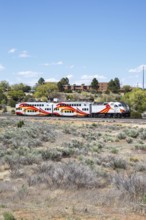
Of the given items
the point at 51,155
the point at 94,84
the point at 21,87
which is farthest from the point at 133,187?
the point at 94,84

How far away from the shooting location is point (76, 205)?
1009 centimetres

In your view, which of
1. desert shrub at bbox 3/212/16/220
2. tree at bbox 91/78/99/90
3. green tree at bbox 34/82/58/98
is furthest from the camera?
tree at bbox 91/78/99/90

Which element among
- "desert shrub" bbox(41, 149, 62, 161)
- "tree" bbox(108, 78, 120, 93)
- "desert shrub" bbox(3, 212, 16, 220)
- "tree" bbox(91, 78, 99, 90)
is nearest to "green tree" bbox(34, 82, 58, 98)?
"tree" bbox(91, 78, 99, 90)

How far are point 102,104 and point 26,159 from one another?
53.3 metres

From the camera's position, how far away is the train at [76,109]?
226 ft

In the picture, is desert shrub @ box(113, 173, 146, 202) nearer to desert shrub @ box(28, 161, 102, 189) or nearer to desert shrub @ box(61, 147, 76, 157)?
desert shrub @ box(28, 161, 102, 189)

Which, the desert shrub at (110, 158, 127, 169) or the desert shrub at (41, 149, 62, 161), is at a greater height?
the desert shrub at (41, 149, 62, 161)

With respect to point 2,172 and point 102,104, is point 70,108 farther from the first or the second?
point 2,172

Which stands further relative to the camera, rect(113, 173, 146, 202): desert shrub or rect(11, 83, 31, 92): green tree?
rect(11, 83, 31, 92): green tree

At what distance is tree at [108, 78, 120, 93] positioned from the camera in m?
186

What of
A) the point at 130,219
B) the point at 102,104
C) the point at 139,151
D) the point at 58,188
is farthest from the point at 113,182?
the point at 102,104

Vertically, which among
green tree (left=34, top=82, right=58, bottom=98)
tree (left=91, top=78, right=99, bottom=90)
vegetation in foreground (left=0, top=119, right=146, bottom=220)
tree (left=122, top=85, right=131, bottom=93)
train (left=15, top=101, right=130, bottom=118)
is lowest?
vegetation in foreground (left=0, top=119, right=146, bottom=220)

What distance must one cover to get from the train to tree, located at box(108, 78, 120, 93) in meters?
112

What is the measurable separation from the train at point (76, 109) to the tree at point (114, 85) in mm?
111989
